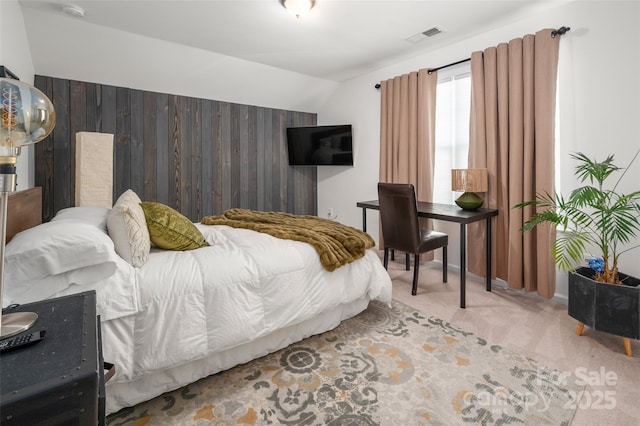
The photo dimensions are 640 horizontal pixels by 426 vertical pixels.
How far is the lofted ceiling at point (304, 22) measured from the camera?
2.61 meters

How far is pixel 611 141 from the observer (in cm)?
239

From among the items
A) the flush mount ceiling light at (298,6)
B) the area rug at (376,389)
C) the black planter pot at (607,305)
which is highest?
the flush mount ceiling light at (298,6)

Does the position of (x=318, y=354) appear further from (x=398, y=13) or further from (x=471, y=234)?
(x=398, y=13)

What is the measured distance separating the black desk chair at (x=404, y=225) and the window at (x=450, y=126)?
2.83ft

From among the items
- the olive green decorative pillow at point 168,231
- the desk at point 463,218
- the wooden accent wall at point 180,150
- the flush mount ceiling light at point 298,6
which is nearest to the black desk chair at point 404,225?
the desk at point 463,218

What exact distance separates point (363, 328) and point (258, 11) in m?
2.63

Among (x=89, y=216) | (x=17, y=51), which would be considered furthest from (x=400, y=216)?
(x=17, y=51)

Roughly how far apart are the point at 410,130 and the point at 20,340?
3.71 metres

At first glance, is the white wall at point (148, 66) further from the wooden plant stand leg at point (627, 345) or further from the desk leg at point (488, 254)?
the wooden plant stand leg at point (627, 345)

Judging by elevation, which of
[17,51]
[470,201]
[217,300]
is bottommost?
[217,300]

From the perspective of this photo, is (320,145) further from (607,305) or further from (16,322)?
(16,322)

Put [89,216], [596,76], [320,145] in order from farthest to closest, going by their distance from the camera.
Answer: [320,145] → [596,76] → [89,216]

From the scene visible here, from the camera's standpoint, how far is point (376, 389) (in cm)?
164

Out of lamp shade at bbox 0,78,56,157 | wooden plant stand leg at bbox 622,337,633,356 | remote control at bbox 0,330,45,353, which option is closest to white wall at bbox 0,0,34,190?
lamp shade at bbox 0,78,56,157
